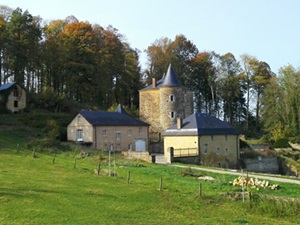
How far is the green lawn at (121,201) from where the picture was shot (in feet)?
47.8

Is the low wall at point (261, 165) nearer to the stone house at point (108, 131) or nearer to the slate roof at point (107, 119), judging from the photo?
the stone house at point (108, 131)

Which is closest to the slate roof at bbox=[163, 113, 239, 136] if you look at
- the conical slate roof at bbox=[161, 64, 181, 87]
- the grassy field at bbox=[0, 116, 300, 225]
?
the grassy field at bbox=[0, 116, 300, 225]

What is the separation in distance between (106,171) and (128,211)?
1050 centimetres

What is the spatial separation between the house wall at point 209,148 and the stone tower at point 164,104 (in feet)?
36.4

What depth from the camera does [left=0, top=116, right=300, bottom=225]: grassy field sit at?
14625mm

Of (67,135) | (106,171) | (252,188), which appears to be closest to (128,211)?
(252,188)

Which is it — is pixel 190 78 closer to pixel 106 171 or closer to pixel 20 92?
pixel 20 92

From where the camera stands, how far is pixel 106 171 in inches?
1019

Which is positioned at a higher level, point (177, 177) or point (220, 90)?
point (220, 90)

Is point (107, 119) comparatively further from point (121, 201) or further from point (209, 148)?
point (121, 201)

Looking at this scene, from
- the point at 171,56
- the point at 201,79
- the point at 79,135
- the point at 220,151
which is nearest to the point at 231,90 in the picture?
the point at 201,79

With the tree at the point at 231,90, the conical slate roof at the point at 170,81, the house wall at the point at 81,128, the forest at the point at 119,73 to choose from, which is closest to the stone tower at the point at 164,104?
the conical slate roof at the point at 170,81

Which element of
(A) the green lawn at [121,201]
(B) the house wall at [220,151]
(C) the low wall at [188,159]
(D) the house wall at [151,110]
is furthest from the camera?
(D) the house wall at [151,110]

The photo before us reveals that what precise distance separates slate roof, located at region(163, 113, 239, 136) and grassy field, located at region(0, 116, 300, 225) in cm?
1096
